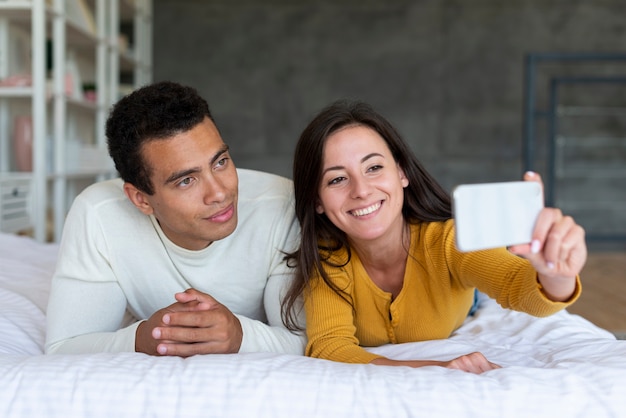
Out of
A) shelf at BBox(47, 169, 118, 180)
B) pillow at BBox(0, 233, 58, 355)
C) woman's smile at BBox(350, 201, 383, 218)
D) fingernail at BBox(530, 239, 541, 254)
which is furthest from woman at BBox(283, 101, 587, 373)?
shelf at BBox(47, 169, 118, 180)

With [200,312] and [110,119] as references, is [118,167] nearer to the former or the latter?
[110,119]

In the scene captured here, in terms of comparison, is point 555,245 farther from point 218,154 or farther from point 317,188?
point 218,154

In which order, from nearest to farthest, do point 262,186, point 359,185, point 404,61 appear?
point 359,185 → point 262,186 → point 404,61

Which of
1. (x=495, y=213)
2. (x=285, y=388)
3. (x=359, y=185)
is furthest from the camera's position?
(x=359, y=185)

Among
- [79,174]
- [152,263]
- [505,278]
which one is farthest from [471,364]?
[79,174]

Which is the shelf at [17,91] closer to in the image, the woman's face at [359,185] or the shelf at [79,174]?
the shelf at [79,174]

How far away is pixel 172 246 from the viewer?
1522mm

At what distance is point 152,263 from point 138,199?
149 mm

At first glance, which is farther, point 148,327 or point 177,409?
point 148,327

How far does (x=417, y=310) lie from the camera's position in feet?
4.94

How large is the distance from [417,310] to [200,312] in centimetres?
51

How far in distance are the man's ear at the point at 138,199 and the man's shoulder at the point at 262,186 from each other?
0.22 meters

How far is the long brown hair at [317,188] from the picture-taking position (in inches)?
57.3

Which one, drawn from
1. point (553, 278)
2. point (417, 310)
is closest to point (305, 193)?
point (417, 310)
